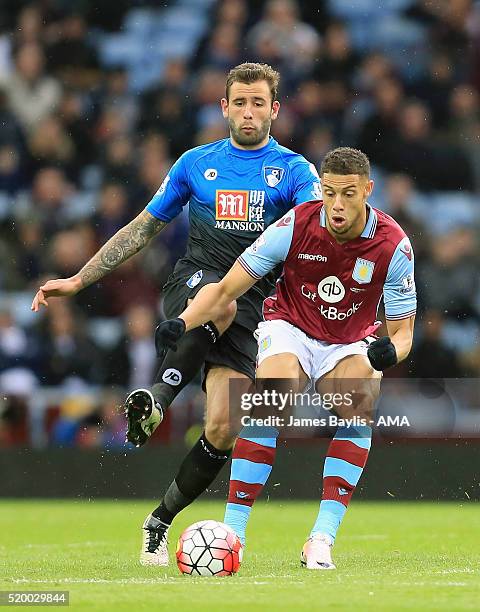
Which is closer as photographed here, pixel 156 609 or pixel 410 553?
pixel 156 609

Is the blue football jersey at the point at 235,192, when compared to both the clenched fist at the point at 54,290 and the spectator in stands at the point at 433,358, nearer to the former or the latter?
the clenched fist at the point at 54,290

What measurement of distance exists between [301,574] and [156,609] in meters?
1.28

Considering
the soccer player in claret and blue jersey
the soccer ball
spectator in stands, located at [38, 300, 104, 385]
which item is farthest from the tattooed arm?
spectator in stands, located at [38, 300, 104, 385]

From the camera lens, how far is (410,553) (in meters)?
6.95

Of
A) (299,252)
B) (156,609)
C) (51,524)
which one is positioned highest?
(299,252)

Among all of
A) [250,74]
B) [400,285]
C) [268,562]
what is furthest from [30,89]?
[268,562]

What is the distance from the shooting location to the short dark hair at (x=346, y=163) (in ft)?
19.6

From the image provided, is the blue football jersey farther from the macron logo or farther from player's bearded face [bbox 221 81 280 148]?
the macron logo

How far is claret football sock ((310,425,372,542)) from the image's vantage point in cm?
616

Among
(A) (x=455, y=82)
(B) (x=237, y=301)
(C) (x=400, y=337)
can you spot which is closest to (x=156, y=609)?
(C) (x=400, y=337)

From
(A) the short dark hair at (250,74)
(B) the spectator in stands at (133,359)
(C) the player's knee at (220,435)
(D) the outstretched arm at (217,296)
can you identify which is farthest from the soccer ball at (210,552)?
(B) the spectator in stands at (133,359)

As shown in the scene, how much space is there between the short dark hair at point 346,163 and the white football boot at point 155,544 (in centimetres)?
194

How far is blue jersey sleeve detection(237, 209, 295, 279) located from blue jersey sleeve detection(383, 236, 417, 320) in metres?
0.51

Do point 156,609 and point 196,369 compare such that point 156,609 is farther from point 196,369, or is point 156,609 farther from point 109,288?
point 109,288
